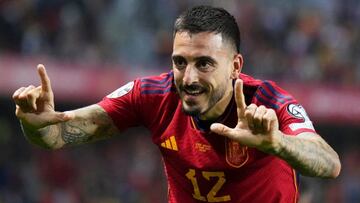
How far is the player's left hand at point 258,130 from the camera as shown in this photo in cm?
428

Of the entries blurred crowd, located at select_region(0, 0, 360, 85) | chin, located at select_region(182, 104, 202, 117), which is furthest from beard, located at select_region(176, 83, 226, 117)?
blurred crowd, located at select_region(0, 0, 360, 85)

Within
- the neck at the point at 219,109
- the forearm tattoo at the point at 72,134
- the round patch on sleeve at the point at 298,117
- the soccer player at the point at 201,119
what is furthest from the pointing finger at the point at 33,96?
the round patch on sleeve at the point at 298,117

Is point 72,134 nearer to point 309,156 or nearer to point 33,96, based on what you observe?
point 33,96

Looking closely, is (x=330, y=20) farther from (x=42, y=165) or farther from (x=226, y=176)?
(x=226, y=176)

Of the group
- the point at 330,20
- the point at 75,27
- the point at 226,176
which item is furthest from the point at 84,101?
the point at 226,176

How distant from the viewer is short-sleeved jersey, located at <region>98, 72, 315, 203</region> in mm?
5184

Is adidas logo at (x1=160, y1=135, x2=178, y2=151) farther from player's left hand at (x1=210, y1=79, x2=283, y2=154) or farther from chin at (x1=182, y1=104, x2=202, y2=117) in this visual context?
player's left hand at (x1=210, y1=79, x2=283, y2=154)

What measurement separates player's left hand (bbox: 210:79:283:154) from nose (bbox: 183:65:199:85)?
60 centimetres

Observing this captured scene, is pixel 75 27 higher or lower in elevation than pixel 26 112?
A: lower

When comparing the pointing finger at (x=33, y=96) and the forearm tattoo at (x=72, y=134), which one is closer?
the pointing finger at (x=33, y=96)

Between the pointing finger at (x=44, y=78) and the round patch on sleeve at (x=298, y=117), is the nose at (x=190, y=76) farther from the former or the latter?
the pointing finger at (x=44, y=78)

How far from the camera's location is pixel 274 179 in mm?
5273

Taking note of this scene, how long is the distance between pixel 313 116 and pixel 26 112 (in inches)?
463

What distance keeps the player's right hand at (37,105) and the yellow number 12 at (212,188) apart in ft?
2.81
